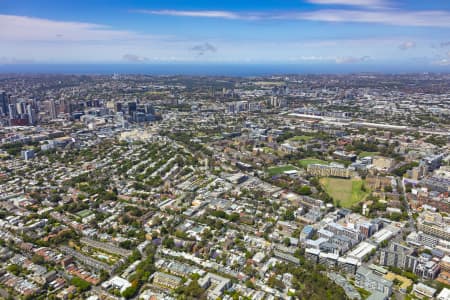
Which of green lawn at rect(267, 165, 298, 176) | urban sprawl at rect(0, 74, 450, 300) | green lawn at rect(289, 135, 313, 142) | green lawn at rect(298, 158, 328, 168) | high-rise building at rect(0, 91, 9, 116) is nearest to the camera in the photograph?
urban sprawl at rect(0, 74, 450, 300)

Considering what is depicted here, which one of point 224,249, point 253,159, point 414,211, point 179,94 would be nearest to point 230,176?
point 253,159

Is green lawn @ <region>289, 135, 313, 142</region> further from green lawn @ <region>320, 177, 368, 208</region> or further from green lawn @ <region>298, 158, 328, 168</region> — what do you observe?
green lawn @ <region>320, 177, 368, 208</region>

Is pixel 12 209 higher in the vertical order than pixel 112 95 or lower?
lower

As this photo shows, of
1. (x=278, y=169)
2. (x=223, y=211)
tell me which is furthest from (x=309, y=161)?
(x=223, y=211)

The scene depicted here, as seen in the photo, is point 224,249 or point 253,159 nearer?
point 224,249

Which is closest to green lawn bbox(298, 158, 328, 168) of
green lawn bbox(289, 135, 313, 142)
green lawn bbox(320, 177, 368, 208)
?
green lawn bbox(320, 177, 368, 208)

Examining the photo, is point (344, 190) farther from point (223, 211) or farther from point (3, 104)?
point (3, 104)

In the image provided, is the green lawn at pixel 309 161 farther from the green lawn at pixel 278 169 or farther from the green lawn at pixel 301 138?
the green lawn at pixel 301 138

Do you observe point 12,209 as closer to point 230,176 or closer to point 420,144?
point 230,176
